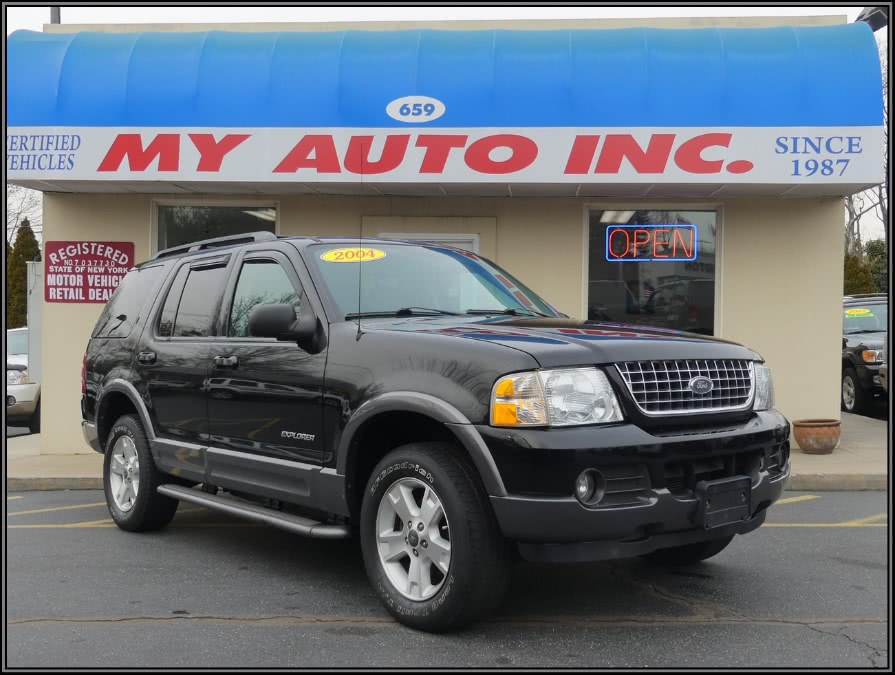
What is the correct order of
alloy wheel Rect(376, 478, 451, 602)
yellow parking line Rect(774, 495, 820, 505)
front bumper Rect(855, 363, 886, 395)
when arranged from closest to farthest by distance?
alloy wheel Rect(376, 478, 451, 602) → yellow parking line Rect(774, 495, 820, 505) → front bumper Rect(855, 363, 886, 395)

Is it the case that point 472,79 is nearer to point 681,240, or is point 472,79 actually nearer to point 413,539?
point 681,240

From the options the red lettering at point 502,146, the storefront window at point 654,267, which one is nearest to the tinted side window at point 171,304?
the red lettering at point 502,146

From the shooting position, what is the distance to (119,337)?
6629mm

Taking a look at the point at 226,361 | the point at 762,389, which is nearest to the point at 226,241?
Answer: the point at 226,361

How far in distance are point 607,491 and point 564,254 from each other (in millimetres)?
7106

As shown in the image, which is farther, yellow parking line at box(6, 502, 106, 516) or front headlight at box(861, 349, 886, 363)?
front headlight at box(861, 349, 886, 363)

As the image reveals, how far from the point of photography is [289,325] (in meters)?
4.64

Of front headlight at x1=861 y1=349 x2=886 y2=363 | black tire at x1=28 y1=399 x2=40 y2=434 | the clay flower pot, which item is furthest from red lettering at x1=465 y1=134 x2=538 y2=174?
black tire at x1=28 y1=399 x2=40 y2=434

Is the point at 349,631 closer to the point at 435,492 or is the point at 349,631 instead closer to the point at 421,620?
the point at 421,620

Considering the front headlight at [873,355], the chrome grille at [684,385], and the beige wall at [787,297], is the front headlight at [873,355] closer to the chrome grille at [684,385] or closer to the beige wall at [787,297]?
the beige wall at [787,297]

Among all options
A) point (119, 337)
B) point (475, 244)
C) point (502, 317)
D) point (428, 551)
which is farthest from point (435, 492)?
point (475, 244)

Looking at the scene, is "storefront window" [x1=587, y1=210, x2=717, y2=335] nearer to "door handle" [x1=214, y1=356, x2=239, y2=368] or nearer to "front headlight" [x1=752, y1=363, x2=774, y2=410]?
"front headlight" [x1=752, y1=363, x2=774, y2=410]

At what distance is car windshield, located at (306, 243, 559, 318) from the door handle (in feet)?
2.56

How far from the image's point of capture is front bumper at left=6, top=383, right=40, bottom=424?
13523mm
